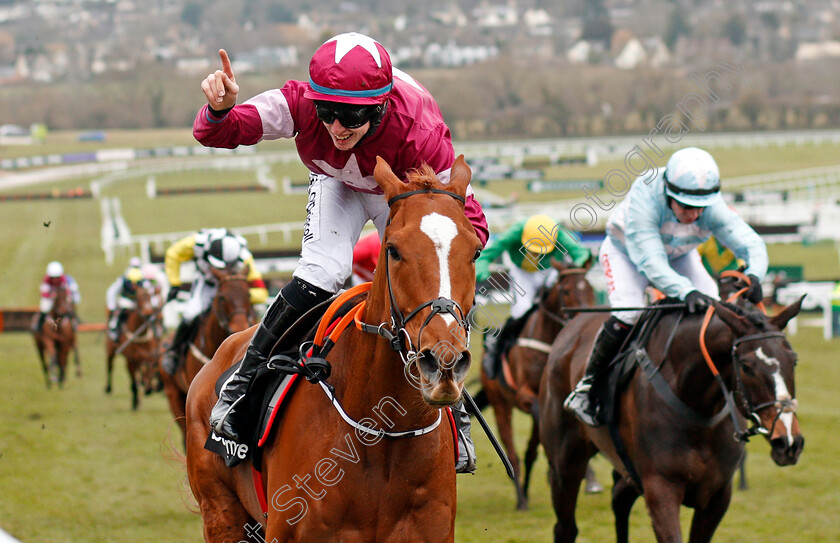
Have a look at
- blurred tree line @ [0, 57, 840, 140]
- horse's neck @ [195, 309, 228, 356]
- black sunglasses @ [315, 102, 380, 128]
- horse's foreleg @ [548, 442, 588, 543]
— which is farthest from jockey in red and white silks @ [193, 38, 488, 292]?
blurred tree line @ [0, 57, 840, 140]

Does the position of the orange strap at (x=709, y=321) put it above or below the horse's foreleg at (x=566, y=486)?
above

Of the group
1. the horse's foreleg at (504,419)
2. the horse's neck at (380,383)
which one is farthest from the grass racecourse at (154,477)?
the horse's neck at (380,383)

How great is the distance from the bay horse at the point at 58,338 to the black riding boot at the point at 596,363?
27.3 ft

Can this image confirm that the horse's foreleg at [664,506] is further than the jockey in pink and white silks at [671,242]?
No

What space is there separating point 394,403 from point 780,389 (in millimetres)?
2021

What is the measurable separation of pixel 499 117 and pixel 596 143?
7010mm

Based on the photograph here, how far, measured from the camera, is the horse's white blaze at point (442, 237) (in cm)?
248

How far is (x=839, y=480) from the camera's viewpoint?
767 centimetres

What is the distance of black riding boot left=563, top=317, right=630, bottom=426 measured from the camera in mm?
5117

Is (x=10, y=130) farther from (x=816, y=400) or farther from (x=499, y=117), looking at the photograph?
(x=816, y=400)

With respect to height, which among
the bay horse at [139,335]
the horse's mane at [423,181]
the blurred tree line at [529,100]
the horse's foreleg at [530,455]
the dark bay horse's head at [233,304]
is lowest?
the blurred tree line at [529,100]

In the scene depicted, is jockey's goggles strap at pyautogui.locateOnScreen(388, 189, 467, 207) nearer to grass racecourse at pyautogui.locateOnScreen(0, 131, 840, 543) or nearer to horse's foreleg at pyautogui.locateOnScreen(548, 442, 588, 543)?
grass racecourse at pyautogui.locateOnScreen(0, 131, 840, 543)

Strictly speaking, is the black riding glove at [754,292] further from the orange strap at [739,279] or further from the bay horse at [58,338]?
the bay horse at [58,338]

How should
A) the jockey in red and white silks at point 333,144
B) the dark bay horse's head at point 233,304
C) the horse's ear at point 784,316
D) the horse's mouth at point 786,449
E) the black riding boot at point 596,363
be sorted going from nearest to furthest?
the jockey in red and white silks at point 333,144
the horse's mouth at point 786,449
the horse's ear at point 784,316
the black riding boot at point 596,363
the dark bay horse's head at point 233,304
